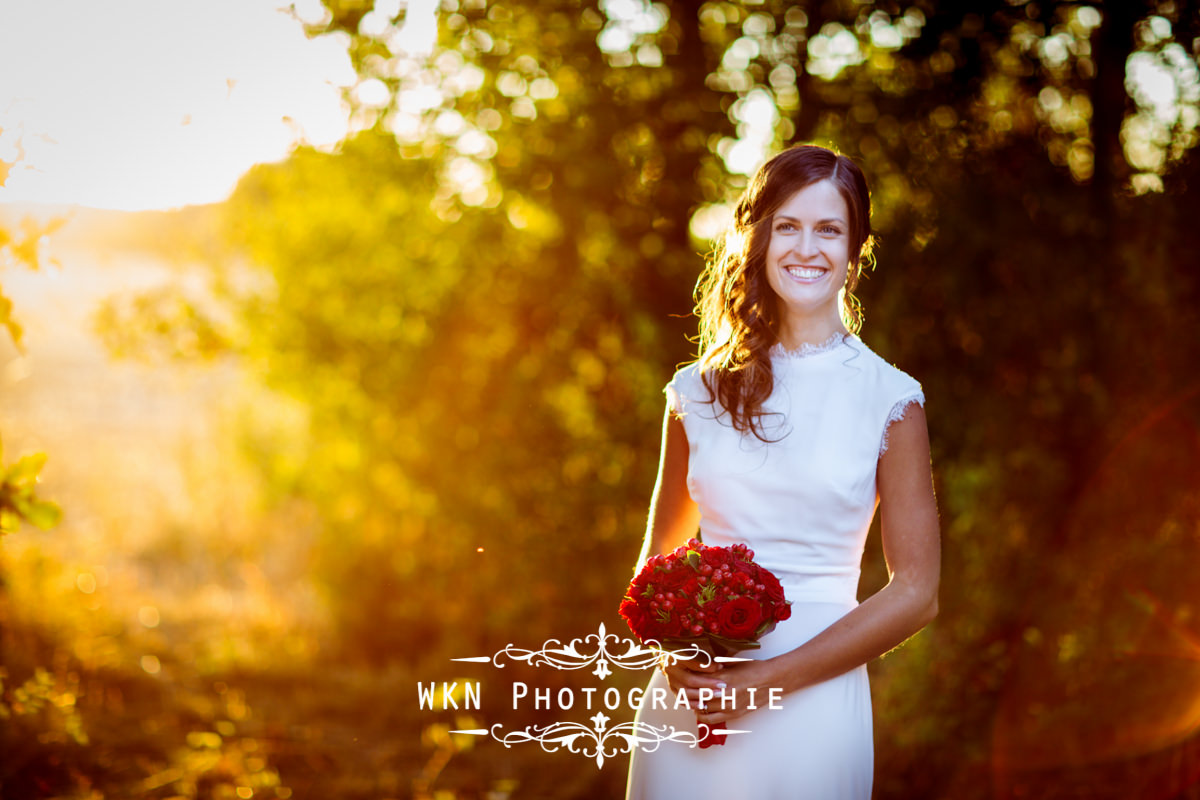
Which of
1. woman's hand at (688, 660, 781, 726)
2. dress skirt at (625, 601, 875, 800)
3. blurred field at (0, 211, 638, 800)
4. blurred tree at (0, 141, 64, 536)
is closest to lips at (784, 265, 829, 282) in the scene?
dress skirt at (625, 601, 875, 800)

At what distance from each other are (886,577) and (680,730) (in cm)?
257

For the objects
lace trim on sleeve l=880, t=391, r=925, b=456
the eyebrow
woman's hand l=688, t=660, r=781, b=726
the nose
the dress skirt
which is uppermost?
the eyebrow

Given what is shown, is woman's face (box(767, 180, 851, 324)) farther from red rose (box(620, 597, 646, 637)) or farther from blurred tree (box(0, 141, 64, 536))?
blurred tree (box(0, 141, 64, 536))

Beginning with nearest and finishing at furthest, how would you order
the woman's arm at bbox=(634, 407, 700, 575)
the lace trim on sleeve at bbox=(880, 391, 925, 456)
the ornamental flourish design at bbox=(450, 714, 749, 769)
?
the lace trim on sleeve at bbox=(880, 391, 925, 456)
the woman's arm at bbox=(634, 407, 700, 575)
the ornamental flourish design at bbox=(450, 714, 749, 769)

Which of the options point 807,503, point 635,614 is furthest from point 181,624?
point 807,503

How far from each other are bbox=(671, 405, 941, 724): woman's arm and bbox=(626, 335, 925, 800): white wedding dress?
0.07m

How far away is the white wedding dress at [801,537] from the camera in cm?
218

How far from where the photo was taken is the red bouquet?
6.31 ft

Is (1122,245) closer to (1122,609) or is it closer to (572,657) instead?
(1122,609)

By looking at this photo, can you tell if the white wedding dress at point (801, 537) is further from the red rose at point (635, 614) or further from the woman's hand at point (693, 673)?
the red rose at point (635, 614)

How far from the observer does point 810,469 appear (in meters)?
2.19

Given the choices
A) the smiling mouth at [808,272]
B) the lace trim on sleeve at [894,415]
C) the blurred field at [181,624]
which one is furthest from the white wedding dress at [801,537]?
the blurred field at [181,624]

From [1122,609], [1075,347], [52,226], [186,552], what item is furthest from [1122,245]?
[186,552]

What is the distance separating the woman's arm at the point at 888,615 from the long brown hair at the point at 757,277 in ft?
1.19
